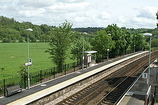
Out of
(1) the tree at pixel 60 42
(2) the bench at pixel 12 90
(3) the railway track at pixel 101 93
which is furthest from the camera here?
(1) the tree at pixel 60 42

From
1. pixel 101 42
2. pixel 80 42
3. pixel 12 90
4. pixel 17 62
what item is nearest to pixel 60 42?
pixel 80 42

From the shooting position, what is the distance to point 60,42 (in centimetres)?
3312

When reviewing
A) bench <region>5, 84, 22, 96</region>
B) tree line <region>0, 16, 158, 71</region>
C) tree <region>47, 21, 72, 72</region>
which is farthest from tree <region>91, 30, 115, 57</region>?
bench <region>5, 84, 22, 96</region>

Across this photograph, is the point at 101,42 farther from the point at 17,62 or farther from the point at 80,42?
the point at 17,62

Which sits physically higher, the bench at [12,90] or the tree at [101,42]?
the tree at [101,42]

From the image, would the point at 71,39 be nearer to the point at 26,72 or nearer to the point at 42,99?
the point at 26,72

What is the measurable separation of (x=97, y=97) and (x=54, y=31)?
14781 mm

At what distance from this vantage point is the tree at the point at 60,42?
33.0 metres

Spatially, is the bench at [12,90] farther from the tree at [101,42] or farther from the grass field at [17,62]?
the tree at [101,42]

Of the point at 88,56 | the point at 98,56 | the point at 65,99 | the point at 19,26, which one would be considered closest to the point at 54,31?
the point at 88,56

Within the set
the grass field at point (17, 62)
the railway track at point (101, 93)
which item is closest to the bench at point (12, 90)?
the railway track at point (101, 93)

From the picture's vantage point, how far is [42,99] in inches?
774

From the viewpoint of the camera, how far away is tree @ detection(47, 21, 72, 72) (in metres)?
33.0

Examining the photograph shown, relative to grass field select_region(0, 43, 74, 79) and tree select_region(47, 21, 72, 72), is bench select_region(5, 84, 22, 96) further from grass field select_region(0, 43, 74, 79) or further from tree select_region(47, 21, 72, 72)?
tree select_region(47, 21, 72, 72)
